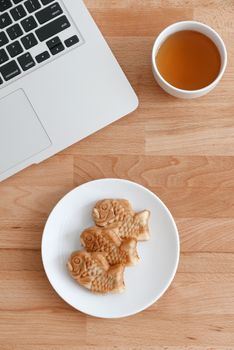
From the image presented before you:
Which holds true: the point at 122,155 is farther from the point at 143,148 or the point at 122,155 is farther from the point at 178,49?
the point at 178,49

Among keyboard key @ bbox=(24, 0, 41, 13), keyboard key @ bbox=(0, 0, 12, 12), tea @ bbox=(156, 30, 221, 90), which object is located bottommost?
tea @ bbox=(156, 30, 221, 90)

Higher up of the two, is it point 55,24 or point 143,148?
point 55,24

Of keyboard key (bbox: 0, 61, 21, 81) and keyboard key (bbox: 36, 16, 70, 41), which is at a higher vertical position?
keyboard key (bbox: 36, 16, 70, 41)

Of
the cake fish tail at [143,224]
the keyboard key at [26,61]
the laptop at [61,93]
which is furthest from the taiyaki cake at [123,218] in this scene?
the keyboard key at [26,61]

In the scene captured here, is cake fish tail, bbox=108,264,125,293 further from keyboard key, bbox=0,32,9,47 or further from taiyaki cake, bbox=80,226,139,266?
keyboard key, bbox=0,32,9,47

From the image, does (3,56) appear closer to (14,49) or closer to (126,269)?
(14,49)

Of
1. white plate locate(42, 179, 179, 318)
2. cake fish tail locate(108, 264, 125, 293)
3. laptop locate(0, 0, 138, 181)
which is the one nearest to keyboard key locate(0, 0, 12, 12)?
laptop locate(0, 0, 138, 181)

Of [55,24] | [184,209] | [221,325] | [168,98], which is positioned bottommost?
[221,325]

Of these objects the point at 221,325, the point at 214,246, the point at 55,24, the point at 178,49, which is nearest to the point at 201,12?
the point at 178,49
